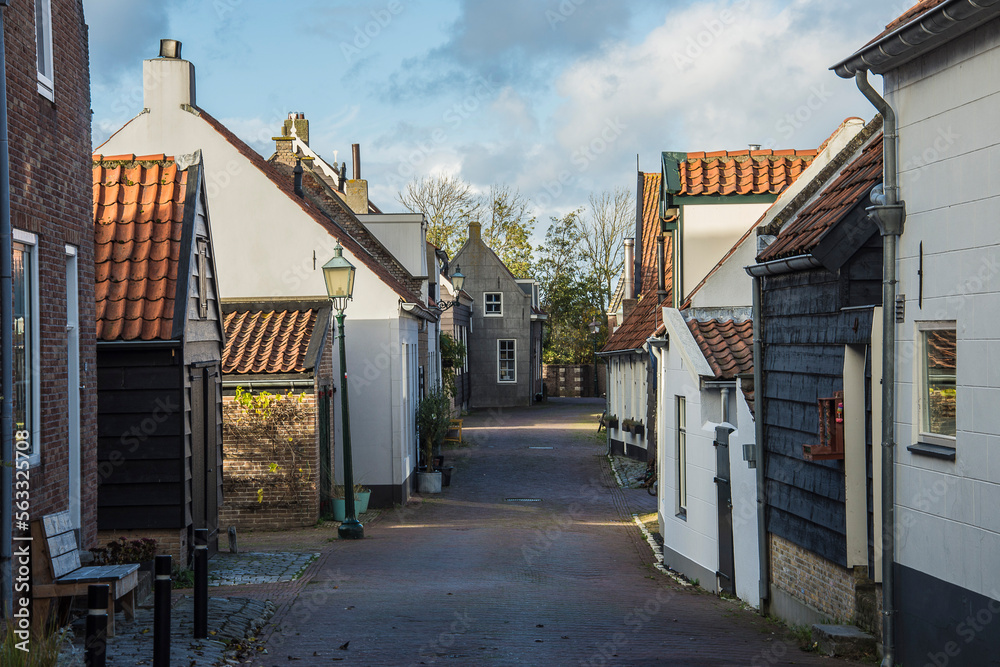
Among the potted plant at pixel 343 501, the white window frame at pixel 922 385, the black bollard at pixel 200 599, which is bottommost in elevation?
the potted plant at pixel 343 501

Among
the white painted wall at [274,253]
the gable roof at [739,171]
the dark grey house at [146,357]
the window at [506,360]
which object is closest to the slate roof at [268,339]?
the white painted wall at [274,253]

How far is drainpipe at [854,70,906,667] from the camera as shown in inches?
271

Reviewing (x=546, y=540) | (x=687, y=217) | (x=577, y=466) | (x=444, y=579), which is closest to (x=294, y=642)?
(x=444, y=579)

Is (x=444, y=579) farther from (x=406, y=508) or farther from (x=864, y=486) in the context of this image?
(x=406, y=508)

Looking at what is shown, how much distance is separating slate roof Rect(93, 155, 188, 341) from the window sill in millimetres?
7679

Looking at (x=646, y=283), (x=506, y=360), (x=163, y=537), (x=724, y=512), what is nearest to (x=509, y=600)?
(x=724, y=512)

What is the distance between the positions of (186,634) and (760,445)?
5682mm

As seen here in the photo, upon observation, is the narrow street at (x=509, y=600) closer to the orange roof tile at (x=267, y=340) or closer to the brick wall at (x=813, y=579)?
the brick wall at (x=813, y=579)

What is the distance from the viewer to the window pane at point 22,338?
25.0ft

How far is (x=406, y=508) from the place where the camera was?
19969mm

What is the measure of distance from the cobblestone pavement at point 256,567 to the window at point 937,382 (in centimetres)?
754

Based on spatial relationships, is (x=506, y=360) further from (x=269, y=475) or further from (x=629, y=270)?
(x=269, y=475)

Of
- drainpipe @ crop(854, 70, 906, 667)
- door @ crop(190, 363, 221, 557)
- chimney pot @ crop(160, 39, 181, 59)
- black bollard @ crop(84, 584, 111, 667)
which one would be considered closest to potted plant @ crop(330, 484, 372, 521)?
door @ crop(190, 363, 221, 557)

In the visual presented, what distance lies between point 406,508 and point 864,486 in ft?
43.7
